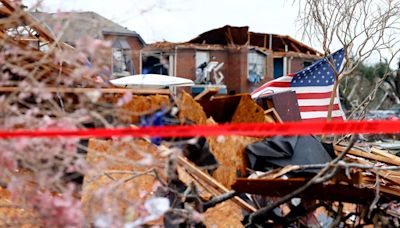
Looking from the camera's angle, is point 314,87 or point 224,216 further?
point 314,87

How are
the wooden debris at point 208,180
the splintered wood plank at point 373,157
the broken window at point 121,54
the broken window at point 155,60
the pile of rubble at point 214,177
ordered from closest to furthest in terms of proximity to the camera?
the pile of rubble at point 214,177 → the broken window at point 155,60 → the broken window at point 121,54 → the wooden debris at point 208,180 → the splintered wood plank at point 373,157

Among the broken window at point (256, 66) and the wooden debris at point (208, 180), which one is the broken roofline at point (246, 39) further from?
the wooden debris at point (208, 180)

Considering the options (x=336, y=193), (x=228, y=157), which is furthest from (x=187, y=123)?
(x=336, y=193)

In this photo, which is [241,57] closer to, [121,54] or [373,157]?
[373,157]

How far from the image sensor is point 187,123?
4.40 meters

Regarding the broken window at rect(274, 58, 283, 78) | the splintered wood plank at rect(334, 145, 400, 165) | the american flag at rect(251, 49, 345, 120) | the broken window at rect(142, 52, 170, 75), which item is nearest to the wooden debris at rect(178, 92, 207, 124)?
the broken window at rect(142, 52, 170, 75)

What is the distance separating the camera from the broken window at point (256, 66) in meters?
38.8

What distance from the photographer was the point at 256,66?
39219 mm

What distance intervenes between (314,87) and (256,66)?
27.0m

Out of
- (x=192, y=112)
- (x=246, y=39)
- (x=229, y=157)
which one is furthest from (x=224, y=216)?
(x=246, y=39)

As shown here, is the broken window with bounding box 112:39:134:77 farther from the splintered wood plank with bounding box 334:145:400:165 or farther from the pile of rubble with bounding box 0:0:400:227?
the splintered wood plank with bounding box 334:145:400:165

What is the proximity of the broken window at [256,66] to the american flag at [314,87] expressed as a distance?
2597cm

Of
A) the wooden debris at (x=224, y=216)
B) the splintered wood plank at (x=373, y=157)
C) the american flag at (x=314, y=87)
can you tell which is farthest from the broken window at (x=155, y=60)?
the american flag at (x=314, y=87)

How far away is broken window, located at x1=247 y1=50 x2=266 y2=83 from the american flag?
2597cm
